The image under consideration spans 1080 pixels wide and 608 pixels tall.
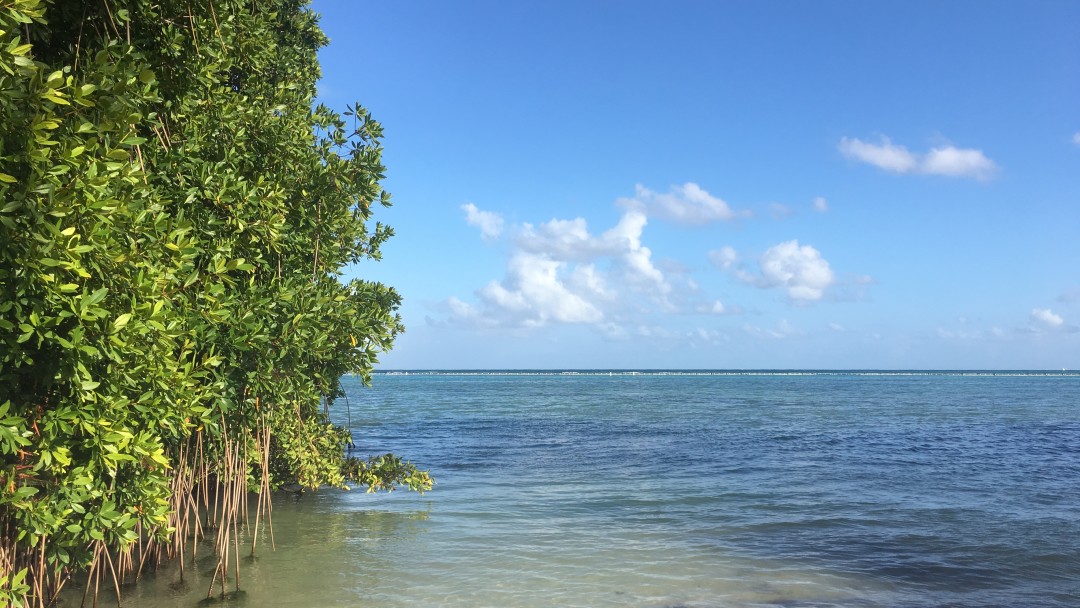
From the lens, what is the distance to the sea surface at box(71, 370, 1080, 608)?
8.56m

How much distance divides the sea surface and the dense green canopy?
2.42 metres

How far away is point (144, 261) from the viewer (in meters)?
4.96

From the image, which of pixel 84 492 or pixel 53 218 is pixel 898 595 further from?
pixel 53 218

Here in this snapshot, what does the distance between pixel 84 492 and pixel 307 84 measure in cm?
710

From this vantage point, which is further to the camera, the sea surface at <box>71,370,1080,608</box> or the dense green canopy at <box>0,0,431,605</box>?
the sea surface at <box>71,370,1080,608</box>

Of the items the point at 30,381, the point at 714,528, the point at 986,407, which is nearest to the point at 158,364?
the point at 30,381

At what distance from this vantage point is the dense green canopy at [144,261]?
437cm

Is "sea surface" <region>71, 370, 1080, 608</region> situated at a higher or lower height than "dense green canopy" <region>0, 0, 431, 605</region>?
lower

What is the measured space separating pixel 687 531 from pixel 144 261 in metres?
9.66

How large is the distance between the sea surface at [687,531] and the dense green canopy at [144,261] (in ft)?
7.93

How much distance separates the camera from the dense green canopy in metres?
4.37

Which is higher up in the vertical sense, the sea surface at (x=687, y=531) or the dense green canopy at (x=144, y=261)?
the dense green canopy at (x=144, y=261)

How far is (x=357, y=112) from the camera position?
30.3ft

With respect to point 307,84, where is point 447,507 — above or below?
below
